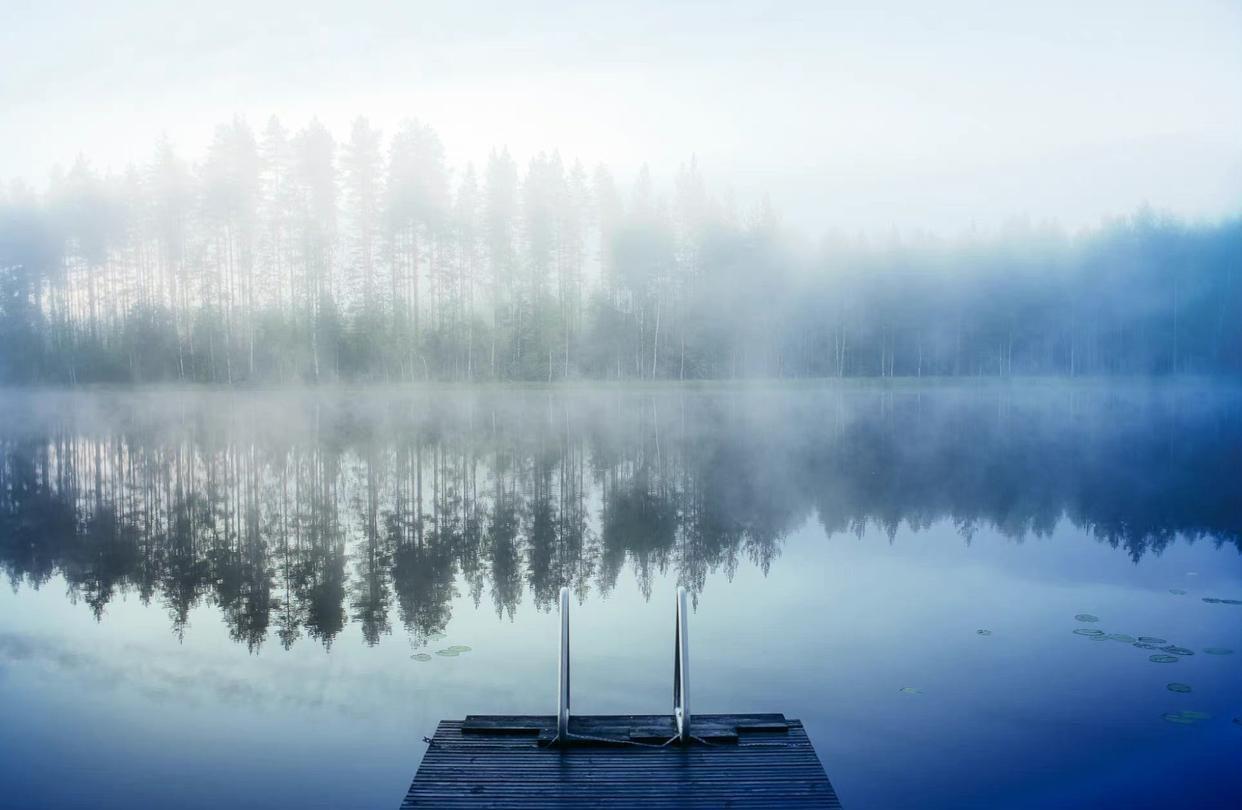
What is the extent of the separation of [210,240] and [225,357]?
1091 cm

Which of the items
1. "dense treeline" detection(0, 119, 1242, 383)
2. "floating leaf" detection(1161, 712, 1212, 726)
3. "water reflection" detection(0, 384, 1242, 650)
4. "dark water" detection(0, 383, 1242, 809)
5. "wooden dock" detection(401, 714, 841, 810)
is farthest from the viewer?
"dense treeline" detection(0, 119, 1242, 383)

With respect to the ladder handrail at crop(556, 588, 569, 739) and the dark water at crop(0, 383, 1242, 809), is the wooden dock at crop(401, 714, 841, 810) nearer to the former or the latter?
the ladder handrail at crop(556, 588, 569, 739)

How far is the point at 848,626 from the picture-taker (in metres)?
12.6

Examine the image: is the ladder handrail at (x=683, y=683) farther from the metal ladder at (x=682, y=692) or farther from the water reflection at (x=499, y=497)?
the water reflection at (x=499, y=497)

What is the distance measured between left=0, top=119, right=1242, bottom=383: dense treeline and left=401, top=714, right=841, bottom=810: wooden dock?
171 feet

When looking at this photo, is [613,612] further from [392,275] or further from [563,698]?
[392,275]

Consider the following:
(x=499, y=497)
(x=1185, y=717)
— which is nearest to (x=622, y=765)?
(x=1185, y=717)

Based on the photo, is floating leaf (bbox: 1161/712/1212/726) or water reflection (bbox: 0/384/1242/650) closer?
floating leaf (bbox: 1161/712/1212/726)

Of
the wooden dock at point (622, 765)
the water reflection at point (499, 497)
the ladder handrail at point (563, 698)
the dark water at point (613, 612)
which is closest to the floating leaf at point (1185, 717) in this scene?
the dark water at point (613, 612)

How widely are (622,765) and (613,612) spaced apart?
5568 mm

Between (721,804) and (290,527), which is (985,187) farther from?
(721,804)

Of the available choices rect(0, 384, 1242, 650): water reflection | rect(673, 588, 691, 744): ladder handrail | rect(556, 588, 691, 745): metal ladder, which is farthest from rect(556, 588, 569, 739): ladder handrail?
rect(0, 384, 1242, 650): water reflection

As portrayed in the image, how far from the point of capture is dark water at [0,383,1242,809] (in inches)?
340

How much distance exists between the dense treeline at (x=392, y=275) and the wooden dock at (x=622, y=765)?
52.0 metres
